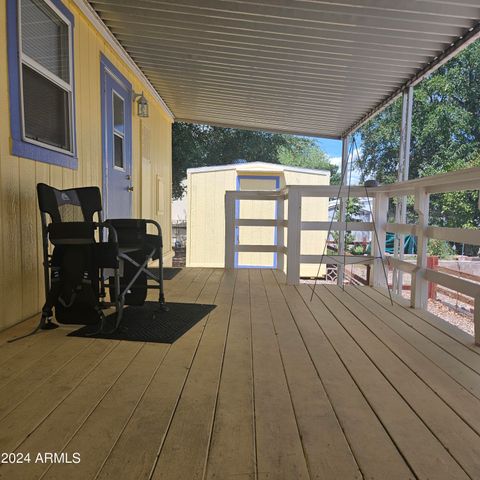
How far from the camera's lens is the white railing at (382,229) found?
2420 mm

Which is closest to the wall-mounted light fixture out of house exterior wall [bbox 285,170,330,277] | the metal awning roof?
the metal awning roof

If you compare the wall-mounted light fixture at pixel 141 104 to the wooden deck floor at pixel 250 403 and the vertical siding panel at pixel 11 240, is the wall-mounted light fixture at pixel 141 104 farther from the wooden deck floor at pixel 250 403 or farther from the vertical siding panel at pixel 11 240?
the wooden deck floor at pixel 250 403

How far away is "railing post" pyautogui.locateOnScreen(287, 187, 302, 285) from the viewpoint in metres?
3.98

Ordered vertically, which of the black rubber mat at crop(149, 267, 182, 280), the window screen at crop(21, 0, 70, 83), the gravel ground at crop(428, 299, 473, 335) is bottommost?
the gravel ground at crop(428, 299, 473, 335)

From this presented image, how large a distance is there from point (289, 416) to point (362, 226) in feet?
9.80

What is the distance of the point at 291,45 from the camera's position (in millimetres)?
3725

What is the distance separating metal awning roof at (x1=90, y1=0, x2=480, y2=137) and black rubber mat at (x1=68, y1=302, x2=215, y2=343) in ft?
7.77

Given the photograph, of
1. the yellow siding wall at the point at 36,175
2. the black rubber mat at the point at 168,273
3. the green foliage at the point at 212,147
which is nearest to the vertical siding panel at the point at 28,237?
the yellow siding wall at the point at 36,175

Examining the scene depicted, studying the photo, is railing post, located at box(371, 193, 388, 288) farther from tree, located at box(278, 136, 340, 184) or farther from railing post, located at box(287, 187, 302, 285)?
tree, located at box(278, 136, 340, 184)

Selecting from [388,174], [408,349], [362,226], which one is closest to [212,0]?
[362,226]

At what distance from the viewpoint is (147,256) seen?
2611mm

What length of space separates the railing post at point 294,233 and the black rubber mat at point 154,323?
1.30 metres

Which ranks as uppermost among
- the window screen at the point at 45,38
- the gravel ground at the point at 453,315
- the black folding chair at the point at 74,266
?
the window screen at the point at 45,38

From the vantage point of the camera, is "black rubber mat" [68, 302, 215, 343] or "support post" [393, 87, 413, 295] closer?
"black rubber mat" [68, 302, 215, 343]
